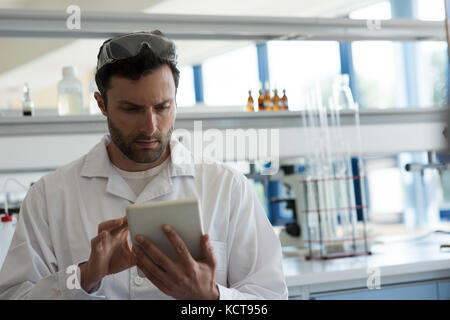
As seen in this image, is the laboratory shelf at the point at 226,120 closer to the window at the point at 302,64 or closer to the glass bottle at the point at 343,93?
the glass bottle at the point at 343,93

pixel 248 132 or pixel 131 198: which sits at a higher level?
pixel 248 132

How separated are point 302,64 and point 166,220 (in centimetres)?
668

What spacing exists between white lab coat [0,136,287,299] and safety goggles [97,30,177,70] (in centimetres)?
26

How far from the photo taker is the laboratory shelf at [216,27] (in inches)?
86.0

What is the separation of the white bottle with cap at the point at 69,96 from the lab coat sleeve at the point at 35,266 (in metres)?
0.98

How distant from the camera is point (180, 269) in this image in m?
1.17

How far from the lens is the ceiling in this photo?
6031 millimetres

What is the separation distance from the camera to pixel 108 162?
1600 millimetres

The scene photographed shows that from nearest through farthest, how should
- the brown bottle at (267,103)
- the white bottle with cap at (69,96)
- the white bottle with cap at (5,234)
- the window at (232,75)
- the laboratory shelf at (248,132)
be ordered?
the white bottle with cap at (5,234) → the laboratory shelf at (248,132) → the white bottle with cap at (69,96) → the brown bottle at (267,103) → the window at (232,75)

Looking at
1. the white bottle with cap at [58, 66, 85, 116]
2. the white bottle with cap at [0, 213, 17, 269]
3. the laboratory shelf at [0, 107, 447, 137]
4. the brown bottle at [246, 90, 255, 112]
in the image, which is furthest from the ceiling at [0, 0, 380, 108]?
the white bottle with cap at [0, 213, 17, 269]

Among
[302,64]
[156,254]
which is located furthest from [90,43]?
[156,254]

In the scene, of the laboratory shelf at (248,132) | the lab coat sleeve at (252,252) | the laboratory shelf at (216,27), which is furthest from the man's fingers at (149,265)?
the laboratory shelf at (216,27)

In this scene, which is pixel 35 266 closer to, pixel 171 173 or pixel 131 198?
pixel 131 198

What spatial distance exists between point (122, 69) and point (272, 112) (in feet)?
3.70
